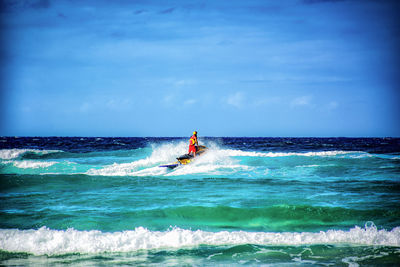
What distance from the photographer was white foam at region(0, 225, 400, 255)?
239 inches

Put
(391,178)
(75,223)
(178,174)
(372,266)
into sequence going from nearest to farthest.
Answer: (372,266) < (75,223) < (391,178) < (178,174)

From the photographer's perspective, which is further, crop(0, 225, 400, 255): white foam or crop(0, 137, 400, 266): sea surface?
crop(0, 225, 400, 255): white foam

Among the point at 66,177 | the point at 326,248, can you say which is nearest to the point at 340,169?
the point at 326,248

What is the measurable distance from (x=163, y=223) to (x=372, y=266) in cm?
459

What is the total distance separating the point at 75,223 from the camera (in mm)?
7762

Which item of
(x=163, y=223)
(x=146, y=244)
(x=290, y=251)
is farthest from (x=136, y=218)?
(x=290, y=251)

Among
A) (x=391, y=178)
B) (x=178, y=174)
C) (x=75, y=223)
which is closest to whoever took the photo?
(x=75, y=223)

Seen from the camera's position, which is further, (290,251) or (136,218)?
(136,218)

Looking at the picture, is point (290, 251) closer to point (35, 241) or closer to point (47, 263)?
point (47, 263)

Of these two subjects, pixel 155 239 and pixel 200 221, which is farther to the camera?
pixel 200 221

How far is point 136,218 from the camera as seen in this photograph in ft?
26.9

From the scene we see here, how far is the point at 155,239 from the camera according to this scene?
643 cm

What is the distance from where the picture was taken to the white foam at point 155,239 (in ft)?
20.0

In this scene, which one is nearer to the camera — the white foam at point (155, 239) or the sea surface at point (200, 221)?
the sea surface at point (200, 221)
